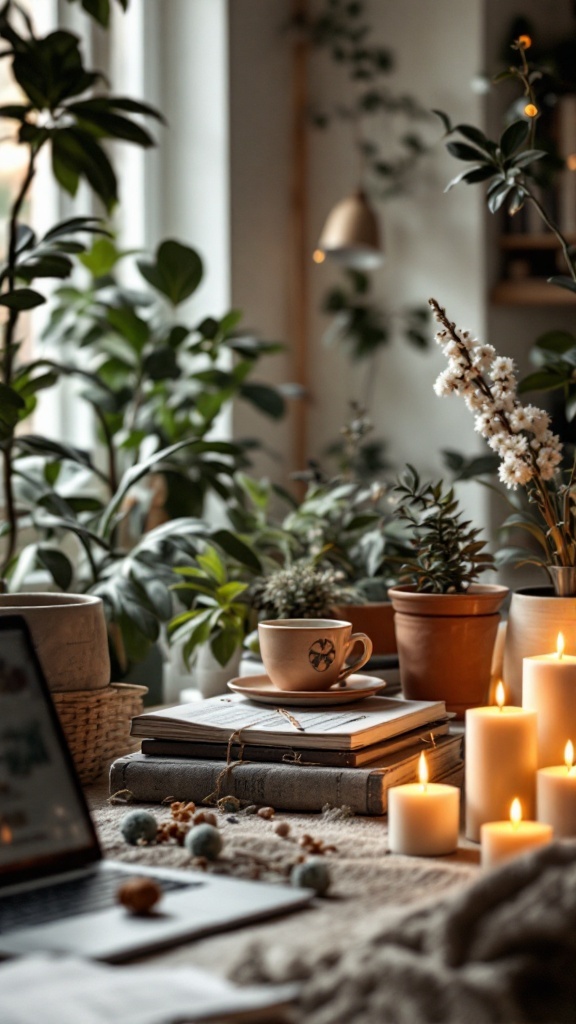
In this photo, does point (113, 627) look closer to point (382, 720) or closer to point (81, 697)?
point (81, 697)

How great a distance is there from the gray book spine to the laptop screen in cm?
25

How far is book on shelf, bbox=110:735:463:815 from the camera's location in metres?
1.11

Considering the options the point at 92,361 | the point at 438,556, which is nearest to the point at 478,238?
the point at 92,361

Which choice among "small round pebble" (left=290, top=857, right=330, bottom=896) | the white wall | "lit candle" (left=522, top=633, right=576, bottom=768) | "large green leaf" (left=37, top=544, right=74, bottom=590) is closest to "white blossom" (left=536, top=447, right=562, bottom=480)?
"lit candle" (left=522, top=633, right=576, bottom=768)

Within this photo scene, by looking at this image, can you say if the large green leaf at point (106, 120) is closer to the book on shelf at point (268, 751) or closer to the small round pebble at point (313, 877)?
the book on shelf at point (268, 751)

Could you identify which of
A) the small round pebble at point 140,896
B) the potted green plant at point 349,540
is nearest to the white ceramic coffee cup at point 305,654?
the potted green plant at point 349,540

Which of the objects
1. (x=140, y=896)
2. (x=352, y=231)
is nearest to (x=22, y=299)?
(x=140, y=896)

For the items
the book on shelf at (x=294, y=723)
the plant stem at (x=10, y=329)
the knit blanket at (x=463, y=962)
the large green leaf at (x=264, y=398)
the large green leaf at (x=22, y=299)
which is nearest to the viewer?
the knit blanket at (x=463, y=962)

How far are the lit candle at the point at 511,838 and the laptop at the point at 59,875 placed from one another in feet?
0.49

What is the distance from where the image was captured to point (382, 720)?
3.85 ft

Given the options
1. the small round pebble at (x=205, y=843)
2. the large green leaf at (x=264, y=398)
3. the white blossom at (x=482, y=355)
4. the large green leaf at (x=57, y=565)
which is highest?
the large green leaf at (x=264, y=398)

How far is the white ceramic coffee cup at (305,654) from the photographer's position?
1.23m

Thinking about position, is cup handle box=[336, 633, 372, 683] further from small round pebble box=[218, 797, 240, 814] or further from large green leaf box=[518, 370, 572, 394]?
large green leaf box=[518, 370, 572, 394]

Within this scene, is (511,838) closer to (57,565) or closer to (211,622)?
(211,622)
